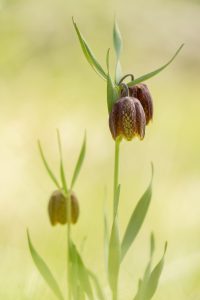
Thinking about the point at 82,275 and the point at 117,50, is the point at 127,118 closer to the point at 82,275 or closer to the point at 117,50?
the point at 117,50

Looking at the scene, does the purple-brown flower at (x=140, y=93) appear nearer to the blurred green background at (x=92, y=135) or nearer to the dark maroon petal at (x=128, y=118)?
the dark maroon petal at (x=128, y=118)

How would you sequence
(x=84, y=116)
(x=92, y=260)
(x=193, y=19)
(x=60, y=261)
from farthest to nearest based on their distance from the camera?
(x=193, y=19), (x=84, y=116), (x=92, y=260), (x=60, y=261)

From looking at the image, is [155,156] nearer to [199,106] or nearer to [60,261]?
[199,106]

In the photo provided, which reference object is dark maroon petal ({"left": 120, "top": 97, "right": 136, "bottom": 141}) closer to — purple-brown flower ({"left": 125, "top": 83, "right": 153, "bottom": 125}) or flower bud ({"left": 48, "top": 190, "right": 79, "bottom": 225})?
purple-brown flower ({"left": 125, "top": 83, "right": 153, "bottom": 125})

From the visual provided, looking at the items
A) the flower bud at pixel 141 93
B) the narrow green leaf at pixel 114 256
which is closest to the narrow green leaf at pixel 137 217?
the narrow green leaf at pixel 114 256

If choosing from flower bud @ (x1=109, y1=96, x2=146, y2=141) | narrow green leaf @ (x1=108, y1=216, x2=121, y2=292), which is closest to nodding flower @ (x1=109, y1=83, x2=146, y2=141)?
flower bud @ (x1=109, y1=96, x2=146, y2=141)

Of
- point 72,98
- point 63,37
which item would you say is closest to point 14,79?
point 72,98

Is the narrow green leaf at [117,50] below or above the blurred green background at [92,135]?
above
